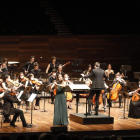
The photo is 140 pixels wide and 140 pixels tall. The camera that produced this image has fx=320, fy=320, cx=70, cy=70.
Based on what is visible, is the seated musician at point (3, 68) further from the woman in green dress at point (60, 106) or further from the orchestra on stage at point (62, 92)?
the woman in green dress at point (60, 106)

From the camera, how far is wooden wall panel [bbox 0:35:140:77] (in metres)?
15.6

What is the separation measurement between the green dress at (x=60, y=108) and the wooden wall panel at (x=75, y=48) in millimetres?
7856

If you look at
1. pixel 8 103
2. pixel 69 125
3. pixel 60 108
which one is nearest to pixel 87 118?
pixel 69 125

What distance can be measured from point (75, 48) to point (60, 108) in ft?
27.1

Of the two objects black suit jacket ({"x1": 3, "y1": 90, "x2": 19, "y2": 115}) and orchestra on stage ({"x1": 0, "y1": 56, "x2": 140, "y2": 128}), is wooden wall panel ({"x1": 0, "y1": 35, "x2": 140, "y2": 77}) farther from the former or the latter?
black suit jacket ({"x1": 3, "y1": 90, "x2": 19, "y2": 115})

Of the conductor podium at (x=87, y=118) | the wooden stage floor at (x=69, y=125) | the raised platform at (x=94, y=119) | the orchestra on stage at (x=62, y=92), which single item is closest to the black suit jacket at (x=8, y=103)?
the orchestra on stage at (x=62, y=92)

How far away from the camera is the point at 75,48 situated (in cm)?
1609

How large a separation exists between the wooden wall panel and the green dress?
25.8 feet

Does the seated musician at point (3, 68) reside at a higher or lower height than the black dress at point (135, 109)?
higher

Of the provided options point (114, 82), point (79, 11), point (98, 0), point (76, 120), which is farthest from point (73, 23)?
point (76, 120)

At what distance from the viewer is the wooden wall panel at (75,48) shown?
15648 millimetres

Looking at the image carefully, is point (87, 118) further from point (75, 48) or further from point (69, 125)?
point (75, 48)

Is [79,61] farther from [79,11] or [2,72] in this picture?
[79,11]

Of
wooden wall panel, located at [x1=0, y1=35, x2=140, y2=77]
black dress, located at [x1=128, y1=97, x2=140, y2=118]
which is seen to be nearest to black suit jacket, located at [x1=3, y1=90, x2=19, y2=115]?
black dress, located at [x1=128, y1=97, x2=140, y2=118]
